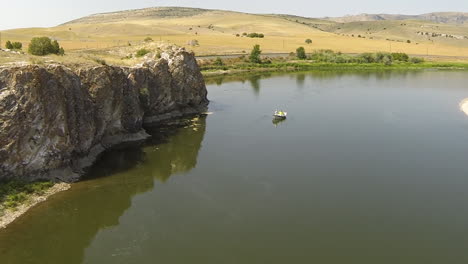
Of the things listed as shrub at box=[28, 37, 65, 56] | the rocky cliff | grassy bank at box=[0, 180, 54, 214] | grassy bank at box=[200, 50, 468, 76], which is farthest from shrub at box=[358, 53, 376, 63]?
grassy bank at box=[0, 180, 54, 214]

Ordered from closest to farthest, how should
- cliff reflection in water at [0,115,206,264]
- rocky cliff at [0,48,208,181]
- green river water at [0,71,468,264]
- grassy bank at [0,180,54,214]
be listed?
cliff reflection in water at [0,115,206,264] < green river water at [0,71,468,264] < grassy bank at [0,180,54,214] < rocky cliff at [0,48,208,181]

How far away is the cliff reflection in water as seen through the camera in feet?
84.2

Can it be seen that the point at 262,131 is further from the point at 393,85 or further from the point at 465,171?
the point at 393,85

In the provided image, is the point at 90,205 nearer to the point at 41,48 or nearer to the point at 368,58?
the point at 41,48

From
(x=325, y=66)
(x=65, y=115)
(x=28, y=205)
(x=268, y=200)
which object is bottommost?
(x=268, y=200)

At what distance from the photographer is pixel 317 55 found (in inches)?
5536

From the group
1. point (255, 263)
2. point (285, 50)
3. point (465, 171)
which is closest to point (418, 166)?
point (465, 171)

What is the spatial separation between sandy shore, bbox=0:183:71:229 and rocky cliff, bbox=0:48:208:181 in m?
1.28

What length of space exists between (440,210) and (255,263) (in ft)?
53.3

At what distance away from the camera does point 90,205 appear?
104ft

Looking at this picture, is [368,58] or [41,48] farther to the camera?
[368,58]

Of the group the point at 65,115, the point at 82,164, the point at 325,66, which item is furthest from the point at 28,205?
the point at 325,66

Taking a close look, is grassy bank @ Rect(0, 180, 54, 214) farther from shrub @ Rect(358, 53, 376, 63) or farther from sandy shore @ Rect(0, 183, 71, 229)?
shrub @ Rect(358, 53, 376, 63)

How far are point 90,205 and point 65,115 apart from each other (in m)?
9.05
